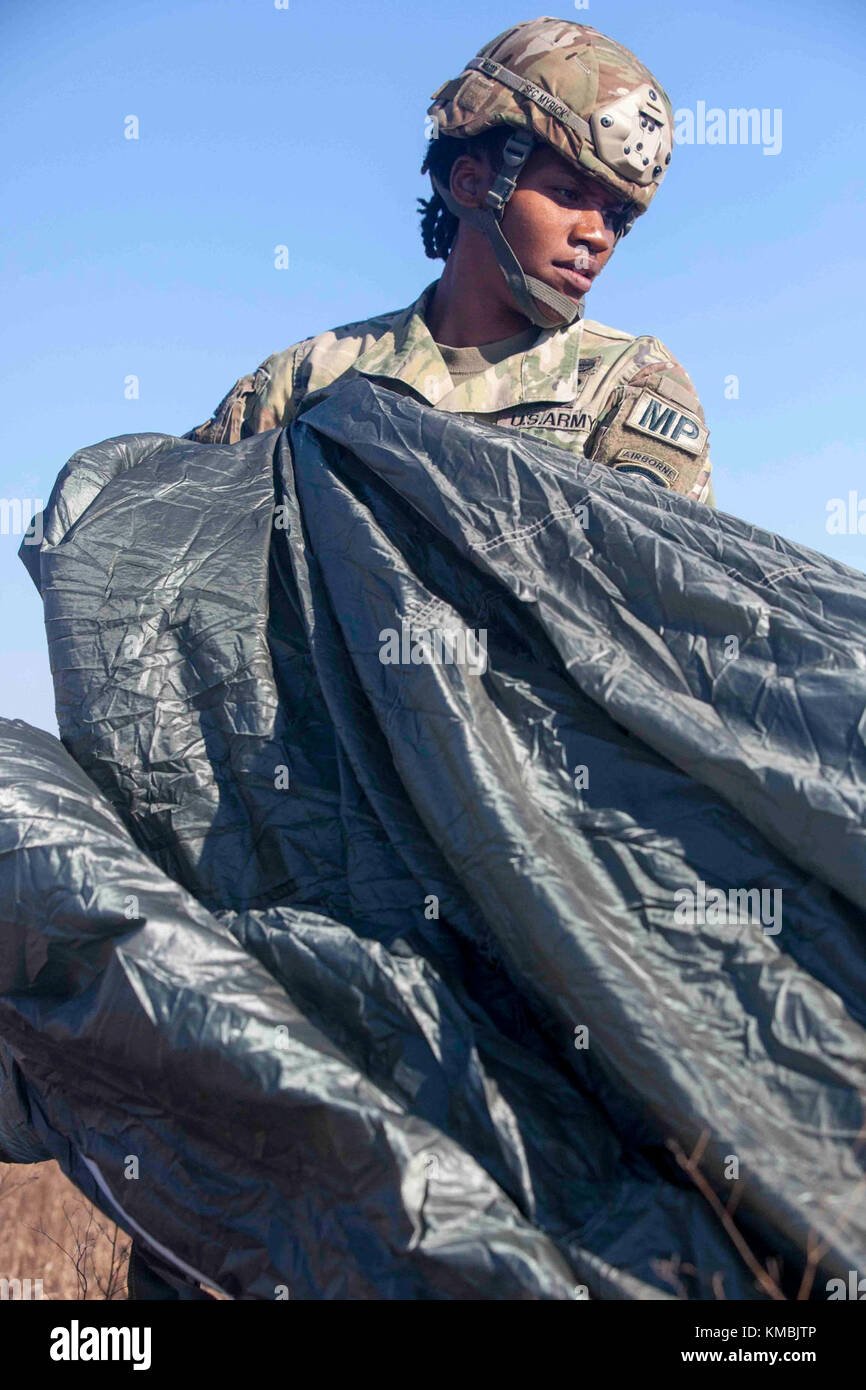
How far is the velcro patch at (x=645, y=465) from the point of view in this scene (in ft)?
11.2

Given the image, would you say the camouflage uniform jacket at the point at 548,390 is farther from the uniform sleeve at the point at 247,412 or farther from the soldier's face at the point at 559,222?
the soldier's face at the point at 559,222

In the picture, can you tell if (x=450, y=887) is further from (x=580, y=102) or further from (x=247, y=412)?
(x=580, y=102)

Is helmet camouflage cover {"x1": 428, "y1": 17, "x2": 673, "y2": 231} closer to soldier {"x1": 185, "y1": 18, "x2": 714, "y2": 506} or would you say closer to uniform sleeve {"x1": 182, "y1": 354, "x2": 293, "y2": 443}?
soldier {"x1": 185, "y1": 18, "x2": 714, "y2": 506}

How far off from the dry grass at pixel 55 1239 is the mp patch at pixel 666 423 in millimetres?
2817

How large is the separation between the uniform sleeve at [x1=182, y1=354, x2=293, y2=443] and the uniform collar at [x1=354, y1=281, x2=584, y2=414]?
30cm

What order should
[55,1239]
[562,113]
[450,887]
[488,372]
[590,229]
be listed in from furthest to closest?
[55,1239] < [488,372] < [590,229] < [562,113] < [450,887]

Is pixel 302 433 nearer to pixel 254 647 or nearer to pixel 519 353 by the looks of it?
pixel 254 647

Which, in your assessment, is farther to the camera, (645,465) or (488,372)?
(488,372)

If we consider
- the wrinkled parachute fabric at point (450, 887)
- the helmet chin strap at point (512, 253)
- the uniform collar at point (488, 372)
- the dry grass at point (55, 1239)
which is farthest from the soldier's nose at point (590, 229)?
the dry grass at point (55, 1239)

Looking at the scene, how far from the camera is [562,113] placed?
337cm

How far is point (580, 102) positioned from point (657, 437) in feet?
3.22

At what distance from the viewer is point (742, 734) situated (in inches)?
82.4

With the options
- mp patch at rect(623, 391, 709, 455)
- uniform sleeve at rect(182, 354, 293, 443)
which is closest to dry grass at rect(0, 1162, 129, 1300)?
uniform sleeve at rect(182, 354, 293, 443)

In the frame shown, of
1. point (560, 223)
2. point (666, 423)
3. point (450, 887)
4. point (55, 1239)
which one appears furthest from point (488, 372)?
point (55, 1239)
